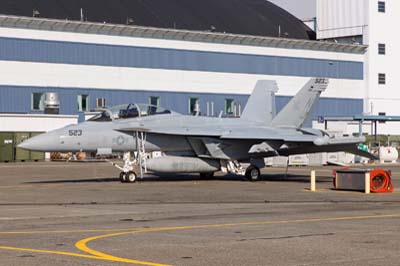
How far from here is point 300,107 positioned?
36250mm

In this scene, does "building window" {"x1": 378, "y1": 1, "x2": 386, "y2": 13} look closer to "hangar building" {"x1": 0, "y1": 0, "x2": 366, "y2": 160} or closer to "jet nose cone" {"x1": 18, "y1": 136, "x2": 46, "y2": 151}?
"hangar building" {"x1": 0, "y1": 0, "x2": 366, "y2": 160}

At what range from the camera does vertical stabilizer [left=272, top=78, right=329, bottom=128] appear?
3609 centimetres

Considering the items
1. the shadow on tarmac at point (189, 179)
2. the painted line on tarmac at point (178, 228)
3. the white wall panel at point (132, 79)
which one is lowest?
the painted line on tarmac at point (178, 228)

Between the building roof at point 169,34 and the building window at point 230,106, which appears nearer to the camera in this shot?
the building roof at point 169,34

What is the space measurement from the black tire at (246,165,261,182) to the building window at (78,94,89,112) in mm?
36522

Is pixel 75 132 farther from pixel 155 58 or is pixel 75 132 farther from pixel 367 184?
pixel 155 58

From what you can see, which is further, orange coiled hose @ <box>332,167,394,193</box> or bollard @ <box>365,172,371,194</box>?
orange coiled hose @ <box>332,167,394,193</box>

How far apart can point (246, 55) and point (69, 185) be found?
1914 inches

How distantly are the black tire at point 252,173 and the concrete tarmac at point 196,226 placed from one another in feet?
15.9

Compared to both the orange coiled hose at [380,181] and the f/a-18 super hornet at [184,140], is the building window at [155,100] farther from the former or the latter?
the orange coiled hose at [380,181]

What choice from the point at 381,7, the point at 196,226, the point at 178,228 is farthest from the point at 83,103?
the point at 178,228

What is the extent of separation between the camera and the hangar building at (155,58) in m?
65.6

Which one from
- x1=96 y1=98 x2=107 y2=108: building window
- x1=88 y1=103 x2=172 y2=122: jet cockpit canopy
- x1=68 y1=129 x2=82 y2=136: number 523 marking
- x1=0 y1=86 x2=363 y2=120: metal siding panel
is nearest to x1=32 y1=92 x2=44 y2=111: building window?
x1=0 y1=86 x2=363 y2=120: metal siding panel

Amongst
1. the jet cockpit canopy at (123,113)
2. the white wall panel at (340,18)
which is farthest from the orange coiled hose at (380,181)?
the white wall panel at (340,18)
